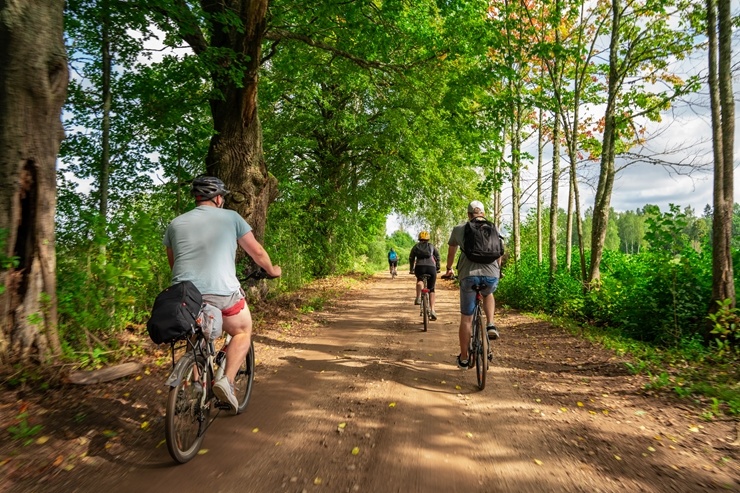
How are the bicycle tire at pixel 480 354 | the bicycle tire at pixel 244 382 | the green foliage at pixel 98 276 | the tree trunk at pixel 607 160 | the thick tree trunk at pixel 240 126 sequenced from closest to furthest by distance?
the bicycle tire at pixel 244 382 → the green foliage at pixel 98 276 → the bicycle tire at pixel 480 354 → the thick tree trunk at pixel 240 126 → the tree trunk at pixel 607 160

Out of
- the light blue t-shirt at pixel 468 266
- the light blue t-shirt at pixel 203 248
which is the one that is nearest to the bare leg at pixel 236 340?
the light blue t-shirt at pixel 203 248

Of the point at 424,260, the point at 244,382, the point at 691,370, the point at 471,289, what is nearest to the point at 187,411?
the point at 244,382

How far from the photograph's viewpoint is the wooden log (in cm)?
416

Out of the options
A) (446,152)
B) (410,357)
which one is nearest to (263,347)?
(410,357)

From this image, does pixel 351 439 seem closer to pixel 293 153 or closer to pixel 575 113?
pixel 575 113

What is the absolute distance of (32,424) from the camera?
3410 mm

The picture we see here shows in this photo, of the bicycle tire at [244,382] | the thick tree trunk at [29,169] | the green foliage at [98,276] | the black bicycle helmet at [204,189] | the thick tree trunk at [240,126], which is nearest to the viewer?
the black bicycle helmet at [204,189]

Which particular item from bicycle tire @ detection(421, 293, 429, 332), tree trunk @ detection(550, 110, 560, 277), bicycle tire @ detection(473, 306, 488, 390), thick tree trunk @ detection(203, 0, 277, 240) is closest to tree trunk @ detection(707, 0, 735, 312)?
bicycle tire @ detection(473, 306, 488, 390)

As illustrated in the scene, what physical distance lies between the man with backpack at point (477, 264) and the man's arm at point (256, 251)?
232 cm

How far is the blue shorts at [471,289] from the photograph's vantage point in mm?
5250

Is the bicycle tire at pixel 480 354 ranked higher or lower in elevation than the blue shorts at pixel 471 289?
lower

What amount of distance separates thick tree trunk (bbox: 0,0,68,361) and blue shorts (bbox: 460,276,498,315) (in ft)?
14.6

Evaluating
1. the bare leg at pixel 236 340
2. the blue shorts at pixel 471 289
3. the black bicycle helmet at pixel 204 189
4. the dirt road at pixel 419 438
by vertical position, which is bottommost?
the dirt road at pixel 419 438

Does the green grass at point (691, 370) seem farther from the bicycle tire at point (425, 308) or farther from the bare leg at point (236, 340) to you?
the bare leg at point (236, 340)
